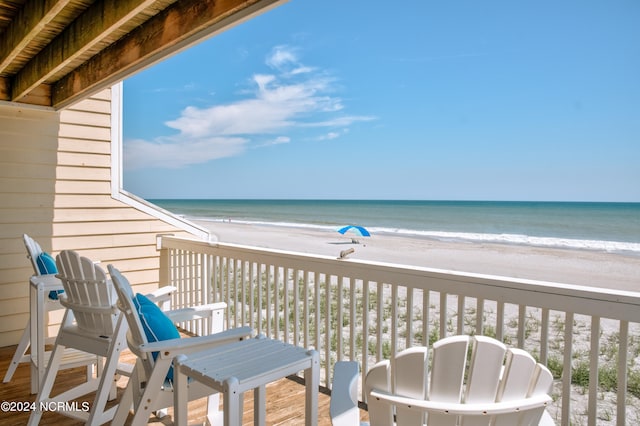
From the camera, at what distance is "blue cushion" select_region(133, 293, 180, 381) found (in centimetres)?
199

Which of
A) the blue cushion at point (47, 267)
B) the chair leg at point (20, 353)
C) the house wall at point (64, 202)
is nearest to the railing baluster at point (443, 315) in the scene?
the blue cushion at point (47, 267)

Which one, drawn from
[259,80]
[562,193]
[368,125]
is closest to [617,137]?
[562,193]

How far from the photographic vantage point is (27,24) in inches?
104

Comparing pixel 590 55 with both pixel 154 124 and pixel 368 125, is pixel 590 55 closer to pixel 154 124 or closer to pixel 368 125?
pixel 368 125

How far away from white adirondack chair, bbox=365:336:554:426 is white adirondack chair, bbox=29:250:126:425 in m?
1.72

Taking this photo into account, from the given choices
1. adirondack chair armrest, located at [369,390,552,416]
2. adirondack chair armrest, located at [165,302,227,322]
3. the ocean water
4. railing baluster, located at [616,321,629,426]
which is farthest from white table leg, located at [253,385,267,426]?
the ocean water

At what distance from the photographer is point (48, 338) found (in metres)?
3.92

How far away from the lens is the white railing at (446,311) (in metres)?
2.04

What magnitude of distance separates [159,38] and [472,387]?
255 centimetres

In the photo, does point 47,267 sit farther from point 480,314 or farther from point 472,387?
point 472,387

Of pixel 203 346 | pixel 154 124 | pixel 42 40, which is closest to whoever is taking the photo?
pixel 203 346

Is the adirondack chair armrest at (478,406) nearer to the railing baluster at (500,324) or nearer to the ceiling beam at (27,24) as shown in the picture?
the railing baluster at (500,324)

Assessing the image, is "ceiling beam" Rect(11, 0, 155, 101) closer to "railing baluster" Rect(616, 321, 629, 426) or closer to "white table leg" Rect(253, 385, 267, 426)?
"white table leg" Rect(253, 385, 267, 426)

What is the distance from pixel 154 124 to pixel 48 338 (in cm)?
3067
